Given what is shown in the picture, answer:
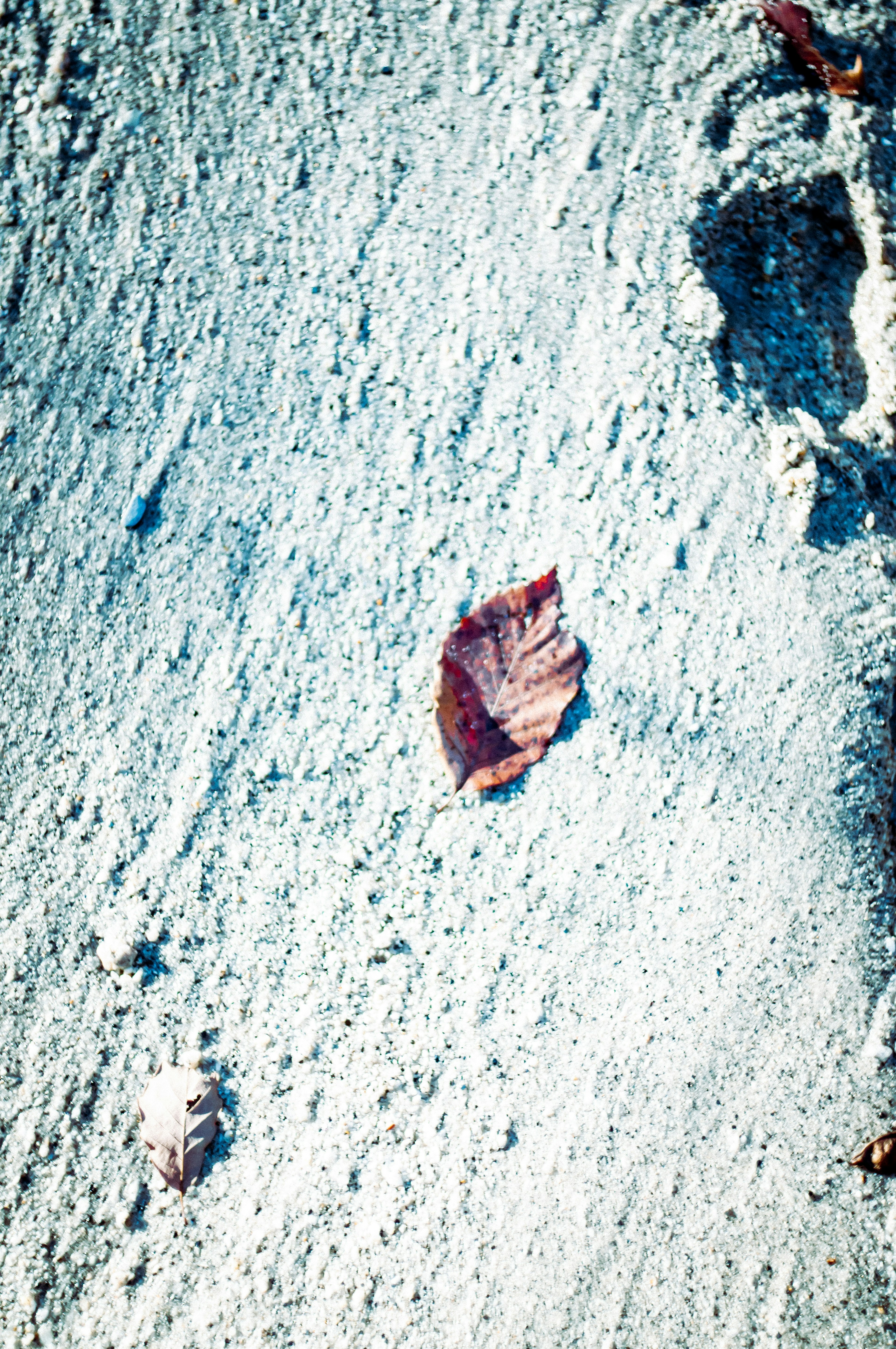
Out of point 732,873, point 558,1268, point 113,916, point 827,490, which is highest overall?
→ point 827,490

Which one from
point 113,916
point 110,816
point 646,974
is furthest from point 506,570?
point 113,916

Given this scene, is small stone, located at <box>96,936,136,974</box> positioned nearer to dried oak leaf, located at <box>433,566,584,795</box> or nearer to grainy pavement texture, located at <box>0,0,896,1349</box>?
grainy pavement texture, located at <box>0,0,896,1349</box>

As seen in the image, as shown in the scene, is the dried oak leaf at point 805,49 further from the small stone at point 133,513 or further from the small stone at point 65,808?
the small stone at point 65,808

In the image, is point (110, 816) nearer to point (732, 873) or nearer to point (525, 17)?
point (732, 873)

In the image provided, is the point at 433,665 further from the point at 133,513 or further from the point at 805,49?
the point at 805,49

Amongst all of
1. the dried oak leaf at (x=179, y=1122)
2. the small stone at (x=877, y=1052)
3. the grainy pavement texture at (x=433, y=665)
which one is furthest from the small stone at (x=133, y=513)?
the small stone at (x=877, y=1052)
